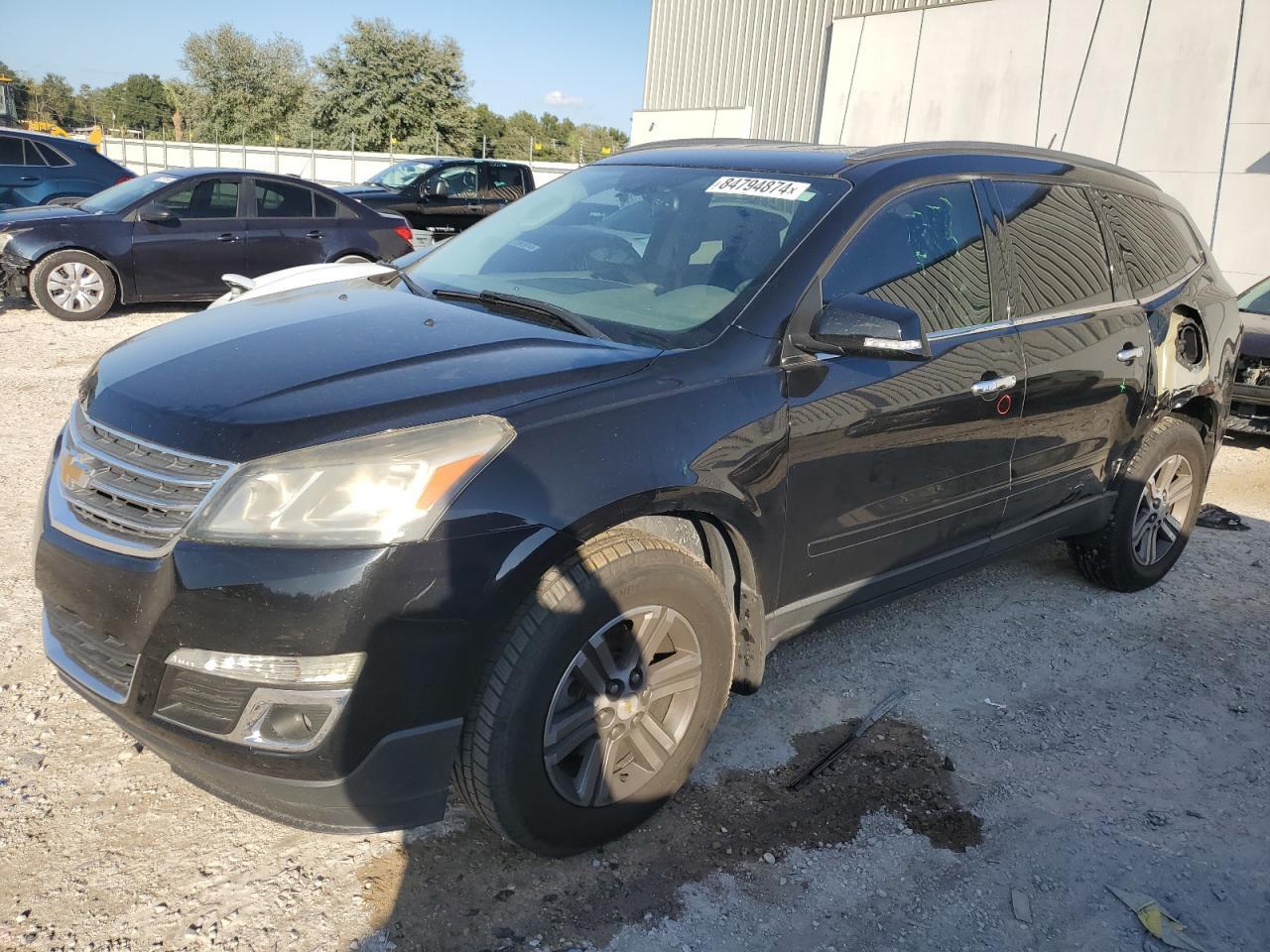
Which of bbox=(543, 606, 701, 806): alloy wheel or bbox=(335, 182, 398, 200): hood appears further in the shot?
bbox=(335, 182, 398, 200): hood

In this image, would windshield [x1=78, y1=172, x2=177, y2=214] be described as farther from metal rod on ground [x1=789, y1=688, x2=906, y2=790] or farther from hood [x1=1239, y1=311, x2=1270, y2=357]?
hood [x1=1239, y1=311, x2=1270, y2=357]

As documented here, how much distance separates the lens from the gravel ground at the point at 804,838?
2.47m

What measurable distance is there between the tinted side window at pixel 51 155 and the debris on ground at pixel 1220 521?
13.0 metres

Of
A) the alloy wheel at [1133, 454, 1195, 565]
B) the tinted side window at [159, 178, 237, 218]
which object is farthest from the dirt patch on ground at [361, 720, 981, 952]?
the tinted side window at [159, 178, 237, 218]

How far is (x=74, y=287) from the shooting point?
10.1 m

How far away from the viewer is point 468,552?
87.8 inches

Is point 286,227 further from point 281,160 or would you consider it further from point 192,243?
point 281,160

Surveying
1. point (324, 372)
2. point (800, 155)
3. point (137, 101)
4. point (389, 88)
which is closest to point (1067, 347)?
point (800, 155)

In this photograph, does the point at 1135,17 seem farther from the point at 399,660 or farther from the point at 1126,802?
the point at 399,660

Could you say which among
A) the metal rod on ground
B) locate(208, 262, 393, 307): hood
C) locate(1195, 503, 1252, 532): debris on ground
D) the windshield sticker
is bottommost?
the metal rod on ground

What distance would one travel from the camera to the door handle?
347 centimetres

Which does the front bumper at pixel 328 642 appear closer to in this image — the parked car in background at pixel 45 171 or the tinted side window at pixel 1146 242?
the tinted side window at pixel 1146 242

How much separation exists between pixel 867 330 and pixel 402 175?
15.3 meters

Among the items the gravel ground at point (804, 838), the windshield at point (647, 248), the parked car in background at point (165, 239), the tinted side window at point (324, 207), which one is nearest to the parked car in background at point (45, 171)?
the parked car in background at point (165, 239)
